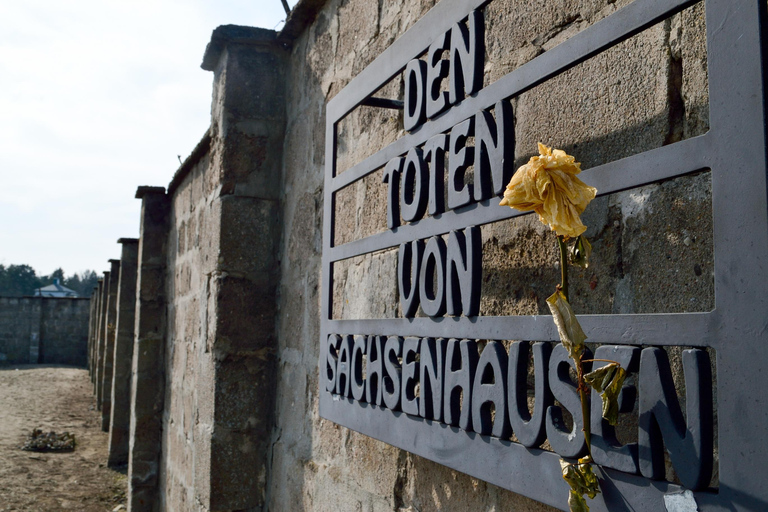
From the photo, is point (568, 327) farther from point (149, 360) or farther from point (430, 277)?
point (149, 360)

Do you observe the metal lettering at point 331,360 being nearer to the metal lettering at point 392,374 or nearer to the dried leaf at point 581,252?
the metal lettering at point 392,374

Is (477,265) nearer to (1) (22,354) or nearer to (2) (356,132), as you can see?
(2) (356,132)

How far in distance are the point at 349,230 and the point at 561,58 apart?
1159mm

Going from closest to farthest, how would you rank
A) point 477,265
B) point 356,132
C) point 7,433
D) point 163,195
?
point 477,265 → point 356,132 → point 163,195 → point 7,433

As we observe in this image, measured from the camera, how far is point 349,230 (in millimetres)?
2078

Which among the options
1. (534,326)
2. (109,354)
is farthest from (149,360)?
(109,354)

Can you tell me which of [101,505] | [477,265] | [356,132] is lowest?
[101,505]

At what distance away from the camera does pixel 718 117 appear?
30.2 inches

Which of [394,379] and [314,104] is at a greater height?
[314,104]

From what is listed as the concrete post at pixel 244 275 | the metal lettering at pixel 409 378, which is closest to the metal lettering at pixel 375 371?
the metal lettering at pixel 409 378

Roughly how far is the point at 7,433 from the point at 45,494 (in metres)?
3.95

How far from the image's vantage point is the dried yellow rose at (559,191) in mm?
895

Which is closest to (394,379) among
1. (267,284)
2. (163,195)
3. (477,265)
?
(477,265)

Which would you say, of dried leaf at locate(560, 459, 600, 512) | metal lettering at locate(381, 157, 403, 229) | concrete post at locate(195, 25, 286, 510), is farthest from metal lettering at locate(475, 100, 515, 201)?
concrete post at locate(195, 25, 286, 510)
